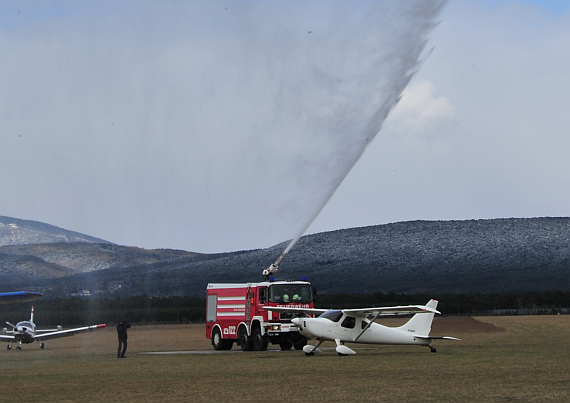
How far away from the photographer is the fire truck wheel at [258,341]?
36.0 meters

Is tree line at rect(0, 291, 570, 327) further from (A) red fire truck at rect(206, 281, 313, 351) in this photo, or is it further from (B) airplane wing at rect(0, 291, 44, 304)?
(A) red fire truck at rect(206, 281, 313, 351)

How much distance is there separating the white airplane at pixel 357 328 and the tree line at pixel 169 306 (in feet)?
81.1

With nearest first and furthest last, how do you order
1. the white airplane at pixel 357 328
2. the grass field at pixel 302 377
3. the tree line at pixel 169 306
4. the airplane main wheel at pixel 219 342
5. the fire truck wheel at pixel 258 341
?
1. the grass field at pixel 302 377
2. the white airplane at pixel 357 328
3. the fire truck wheel at pixel 258 341
4. the airplane main wheel at pixel 219 342
5. the tree line at pixel 169 306

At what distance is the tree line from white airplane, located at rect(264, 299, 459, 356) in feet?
81.1

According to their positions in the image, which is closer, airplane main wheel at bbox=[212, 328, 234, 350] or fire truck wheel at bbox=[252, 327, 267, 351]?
fire truck wheel at bbox=[252, 327, 267, 351]

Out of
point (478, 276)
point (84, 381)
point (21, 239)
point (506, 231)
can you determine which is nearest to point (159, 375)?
point (84, 381)

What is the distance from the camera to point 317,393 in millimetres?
18969

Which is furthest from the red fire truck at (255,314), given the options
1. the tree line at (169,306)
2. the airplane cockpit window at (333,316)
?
the tree line at (169,306)

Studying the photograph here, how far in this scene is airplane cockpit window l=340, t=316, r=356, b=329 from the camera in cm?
3459

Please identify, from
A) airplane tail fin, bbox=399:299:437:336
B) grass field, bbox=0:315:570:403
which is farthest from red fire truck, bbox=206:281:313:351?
airplane tail fin, bbox=399:299:437:336

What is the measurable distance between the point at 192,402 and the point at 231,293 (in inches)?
817

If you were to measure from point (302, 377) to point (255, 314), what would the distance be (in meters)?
13.3

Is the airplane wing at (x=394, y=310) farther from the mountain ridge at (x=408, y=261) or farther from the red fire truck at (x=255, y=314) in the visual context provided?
the mountain ridge at (x=408, y=261)

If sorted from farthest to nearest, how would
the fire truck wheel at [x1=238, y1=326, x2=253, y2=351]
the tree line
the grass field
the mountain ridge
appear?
1. the mountain ridge
2. the tree line
3. the fire truck wheel at [x1=238, y1=326, x2=253, y2=351]
4. the grass field
